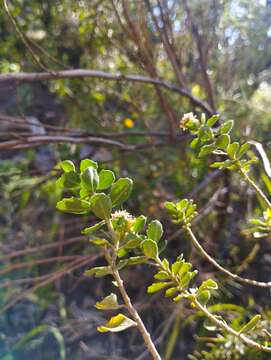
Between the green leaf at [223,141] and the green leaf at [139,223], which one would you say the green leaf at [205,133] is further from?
the green leaf at [139,223]

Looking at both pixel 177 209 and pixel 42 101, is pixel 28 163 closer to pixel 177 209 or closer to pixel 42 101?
pixel 42 101

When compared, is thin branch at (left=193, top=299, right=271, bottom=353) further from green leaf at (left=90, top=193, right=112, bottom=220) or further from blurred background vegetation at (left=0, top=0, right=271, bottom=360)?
blurred background vegetation at (left=0, top=0, right=271, bottom=360)

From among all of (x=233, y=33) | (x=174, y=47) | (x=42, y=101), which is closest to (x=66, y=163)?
(x=174, y=47)

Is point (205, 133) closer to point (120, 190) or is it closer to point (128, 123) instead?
point (120, 190)

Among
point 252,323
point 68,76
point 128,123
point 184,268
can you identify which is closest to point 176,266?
point 184,268

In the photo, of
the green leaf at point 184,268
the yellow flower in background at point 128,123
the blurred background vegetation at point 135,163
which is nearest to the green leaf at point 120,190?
the green leaf at point 184,268
